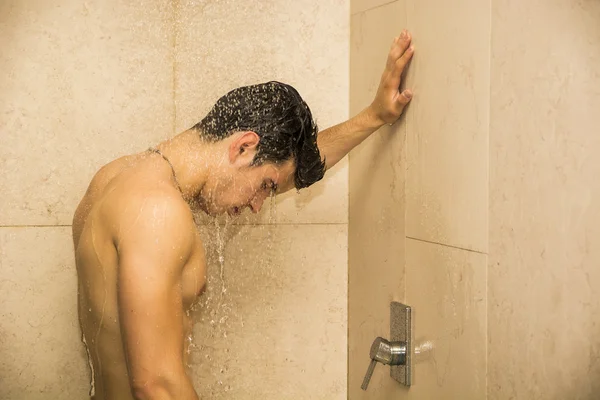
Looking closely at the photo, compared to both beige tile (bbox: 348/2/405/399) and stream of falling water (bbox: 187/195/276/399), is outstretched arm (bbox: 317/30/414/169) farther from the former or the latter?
stream of falling water (bbox: 187/195/276/399)

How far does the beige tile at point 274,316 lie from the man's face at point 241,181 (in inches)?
9.6

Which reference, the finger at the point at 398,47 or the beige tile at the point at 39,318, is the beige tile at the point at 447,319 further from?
the beige tile at the point at 39,318

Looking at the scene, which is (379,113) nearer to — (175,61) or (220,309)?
(175,61)

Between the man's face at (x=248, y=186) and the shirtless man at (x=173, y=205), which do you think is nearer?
the shirtless man at (x=173, y=205)

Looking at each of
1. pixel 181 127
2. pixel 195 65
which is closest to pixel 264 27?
pixel 195 65

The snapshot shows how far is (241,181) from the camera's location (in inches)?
49.8

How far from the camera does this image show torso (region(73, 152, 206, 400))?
3.57ft

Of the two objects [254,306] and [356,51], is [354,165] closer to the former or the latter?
[356,51]

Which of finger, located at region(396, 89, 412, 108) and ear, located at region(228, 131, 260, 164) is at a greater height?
finger, located at region(396, 89, 412, 108)

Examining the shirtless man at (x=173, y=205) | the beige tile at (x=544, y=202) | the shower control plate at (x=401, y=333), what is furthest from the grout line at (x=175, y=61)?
the beige tile at (x=544, y=202)

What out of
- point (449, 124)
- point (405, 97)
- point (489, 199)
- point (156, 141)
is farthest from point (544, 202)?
point (156, 141)

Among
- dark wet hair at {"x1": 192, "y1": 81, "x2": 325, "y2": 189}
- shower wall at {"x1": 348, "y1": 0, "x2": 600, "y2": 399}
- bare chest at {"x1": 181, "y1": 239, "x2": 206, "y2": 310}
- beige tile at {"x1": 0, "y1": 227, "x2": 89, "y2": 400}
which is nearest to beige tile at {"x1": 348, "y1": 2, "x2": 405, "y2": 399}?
shower wall at {"x1": 348, "y1": 0, "x2": 600, "y2": 399}

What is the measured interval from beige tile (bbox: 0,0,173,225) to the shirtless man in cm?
14

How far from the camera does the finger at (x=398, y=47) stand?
1.24m
